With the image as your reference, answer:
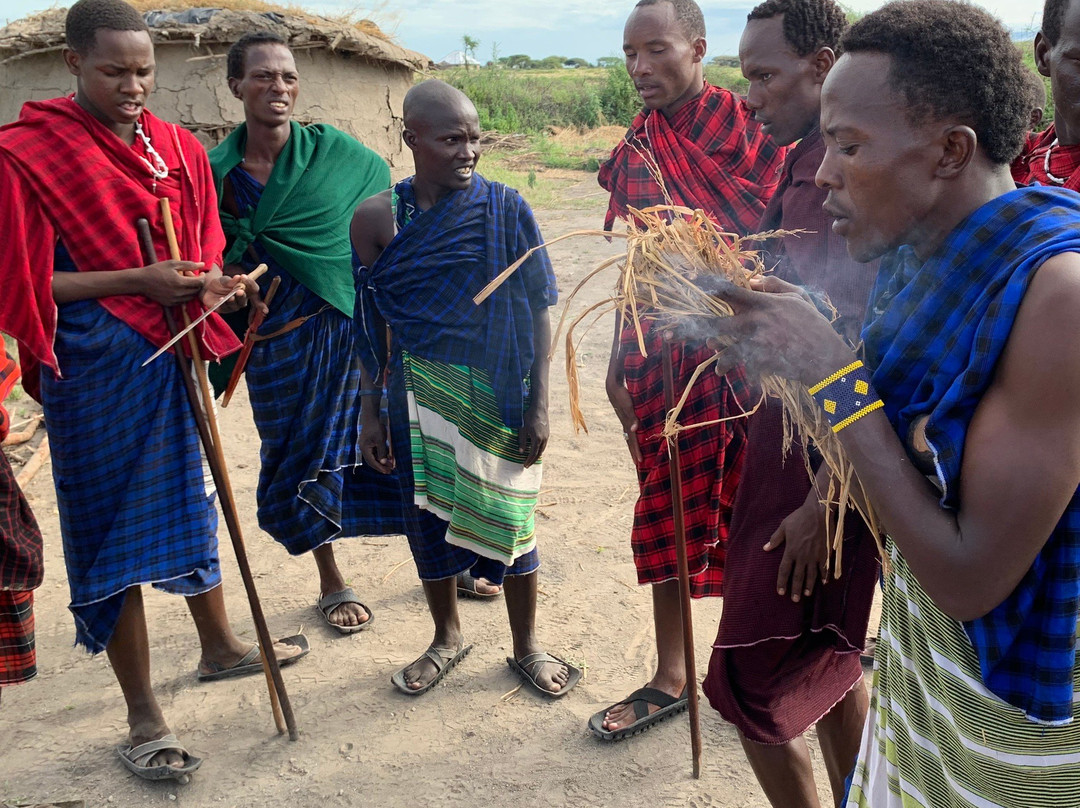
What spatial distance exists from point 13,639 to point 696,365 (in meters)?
2.43

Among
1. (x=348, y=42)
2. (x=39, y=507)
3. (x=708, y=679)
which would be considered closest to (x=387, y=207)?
(x=708, y=679)

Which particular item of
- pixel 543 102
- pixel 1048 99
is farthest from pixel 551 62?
pixel 1048 99

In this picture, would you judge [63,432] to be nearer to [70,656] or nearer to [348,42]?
[70,656]

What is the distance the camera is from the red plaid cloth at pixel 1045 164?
7.41 ft

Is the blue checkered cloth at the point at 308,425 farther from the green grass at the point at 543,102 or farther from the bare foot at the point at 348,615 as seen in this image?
the green grass at the point at 543,102

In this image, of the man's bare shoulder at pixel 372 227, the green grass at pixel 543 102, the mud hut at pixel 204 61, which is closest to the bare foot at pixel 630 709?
the man's bare shoulder at pixel 372 227

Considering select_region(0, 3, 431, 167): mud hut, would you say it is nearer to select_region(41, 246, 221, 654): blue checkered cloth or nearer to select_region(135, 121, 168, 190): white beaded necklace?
select_region(135, 121, 168, 190): white beaded necklace

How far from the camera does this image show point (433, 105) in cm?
322

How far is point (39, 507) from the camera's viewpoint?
529 cm

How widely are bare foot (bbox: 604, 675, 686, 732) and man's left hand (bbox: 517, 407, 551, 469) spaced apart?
2.99 feet

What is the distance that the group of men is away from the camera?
1440mm

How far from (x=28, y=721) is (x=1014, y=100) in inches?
148

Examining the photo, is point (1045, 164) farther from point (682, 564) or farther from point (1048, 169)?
point (682, 564)

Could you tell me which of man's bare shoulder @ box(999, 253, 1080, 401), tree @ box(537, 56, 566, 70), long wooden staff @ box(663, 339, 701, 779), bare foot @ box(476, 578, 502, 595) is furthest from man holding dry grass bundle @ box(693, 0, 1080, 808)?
tree @ box(537, 56, 566, 70)
